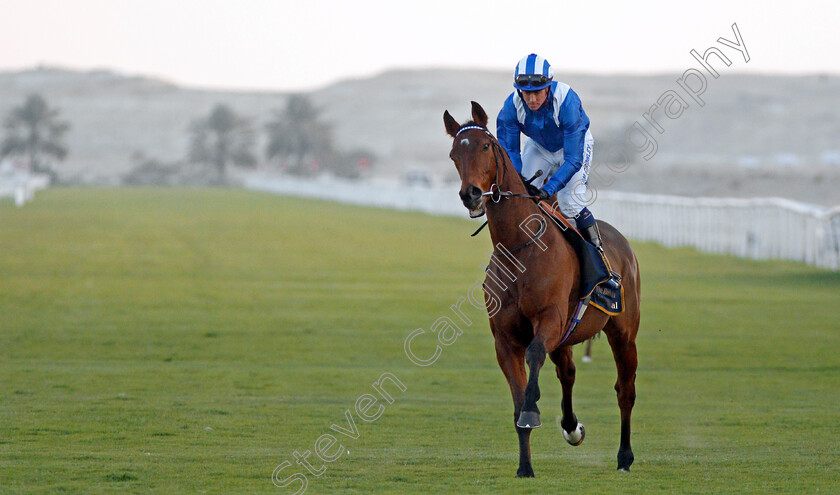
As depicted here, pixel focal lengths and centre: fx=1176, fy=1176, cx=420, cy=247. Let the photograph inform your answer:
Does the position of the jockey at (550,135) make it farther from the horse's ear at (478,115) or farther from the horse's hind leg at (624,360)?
the horse's hind leg at (624,360)

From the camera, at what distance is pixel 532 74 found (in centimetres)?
762

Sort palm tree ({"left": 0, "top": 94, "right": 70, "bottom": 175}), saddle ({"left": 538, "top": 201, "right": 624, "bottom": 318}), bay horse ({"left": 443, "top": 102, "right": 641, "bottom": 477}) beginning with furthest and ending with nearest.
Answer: palm tree ({"left": 0, "top": 94, "right": 70, "bottom": 175})
saddle ({"left": 538, "top": 201, "right": 624, "bottom": 318})
bay horse ({"left": 443, "top": 102, "right": 641, "bottom": 477})

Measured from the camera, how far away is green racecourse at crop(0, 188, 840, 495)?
7359mm

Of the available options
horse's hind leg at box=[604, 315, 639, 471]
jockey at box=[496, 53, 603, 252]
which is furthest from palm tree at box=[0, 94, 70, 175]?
horse's hind leg at box=[604, 315, 639, 471]

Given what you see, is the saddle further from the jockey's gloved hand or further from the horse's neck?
the horse's neck

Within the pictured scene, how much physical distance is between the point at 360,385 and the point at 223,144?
409ft

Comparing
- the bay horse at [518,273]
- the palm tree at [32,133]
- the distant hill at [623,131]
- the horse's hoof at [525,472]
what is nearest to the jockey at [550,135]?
the bay horse at [518,273]

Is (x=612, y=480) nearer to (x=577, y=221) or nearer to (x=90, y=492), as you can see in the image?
(x=577, y=221)

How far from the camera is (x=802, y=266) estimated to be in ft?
85.7

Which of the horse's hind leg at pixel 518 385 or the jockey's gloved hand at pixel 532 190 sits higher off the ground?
the jockey's gloved hand at pixel 532 190

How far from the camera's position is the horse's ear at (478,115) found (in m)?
7.28

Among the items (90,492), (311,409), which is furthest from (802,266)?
(90,492)

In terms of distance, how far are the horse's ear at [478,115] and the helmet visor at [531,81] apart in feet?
1.32

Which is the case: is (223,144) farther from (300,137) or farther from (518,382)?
(518,382)
